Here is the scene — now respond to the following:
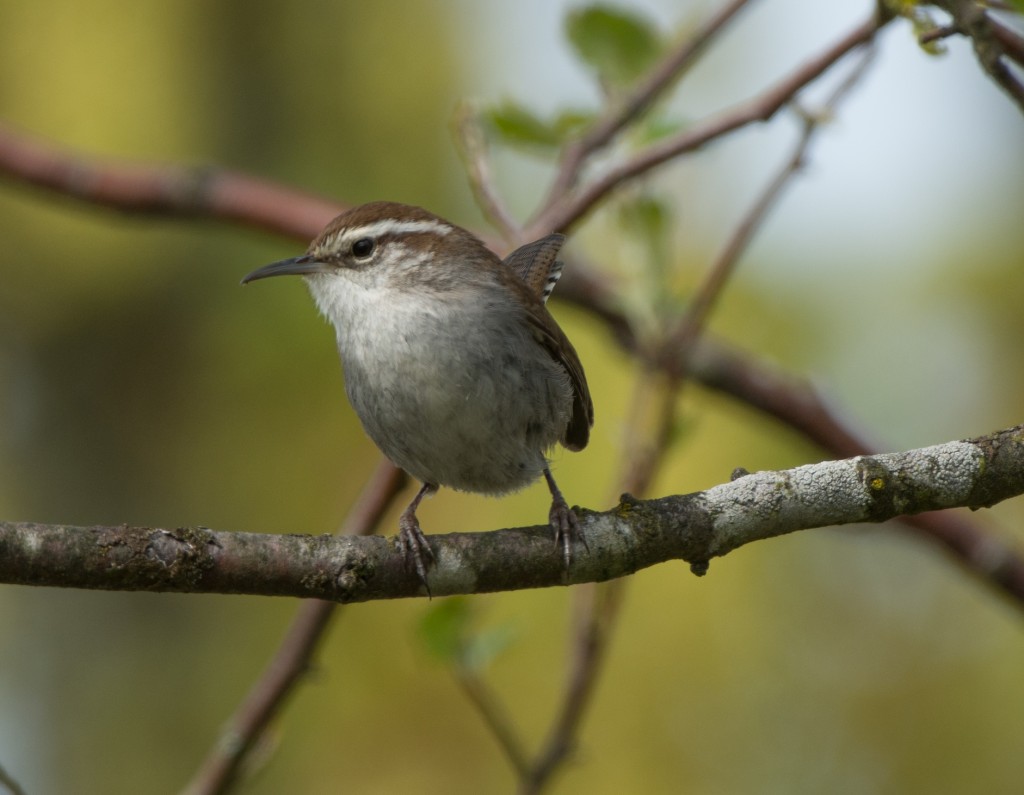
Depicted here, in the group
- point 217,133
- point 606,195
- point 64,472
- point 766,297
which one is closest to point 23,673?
point 64,472

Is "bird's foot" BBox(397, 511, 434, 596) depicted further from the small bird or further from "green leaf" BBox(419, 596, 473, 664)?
"green leaf" BBox(419, 596, 473, 664)

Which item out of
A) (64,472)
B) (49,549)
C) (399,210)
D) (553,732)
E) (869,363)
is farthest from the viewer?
(64,472)

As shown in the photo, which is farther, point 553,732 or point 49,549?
Answer: point 553,732

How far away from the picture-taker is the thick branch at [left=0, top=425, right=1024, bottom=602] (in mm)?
2459

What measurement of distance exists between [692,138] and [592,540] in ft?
5.31

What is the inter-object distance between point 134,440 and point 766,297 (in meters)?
6.72

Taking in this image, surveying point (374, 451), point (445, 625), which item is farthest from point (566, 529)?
point (374, 451)

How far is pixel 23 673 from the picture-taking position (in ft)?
34.8

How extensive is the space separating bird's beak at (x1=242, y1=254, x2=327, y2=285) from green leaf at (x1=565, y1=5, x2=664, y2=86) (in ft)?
4.08

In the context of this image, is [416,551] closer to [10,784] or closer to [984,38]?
[10,784]

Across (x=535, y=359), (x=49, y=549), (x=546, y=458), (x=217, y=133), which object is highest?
(x=49, y=549)

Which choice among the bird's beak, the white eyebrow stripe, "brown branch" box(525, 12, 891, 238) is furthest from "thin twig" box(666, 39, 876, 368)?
the bird's beak

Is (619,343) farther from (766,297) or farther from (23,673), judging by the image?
(23,673)

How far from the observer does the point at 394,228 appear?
14.5ft
